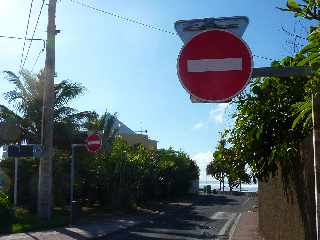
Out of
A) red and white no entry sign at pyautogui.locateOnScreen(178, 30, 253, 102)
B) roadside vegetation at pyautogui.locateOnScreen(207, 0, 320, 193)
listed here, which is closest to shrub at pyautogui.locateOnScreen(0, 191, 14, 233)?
roadside vegetation at pyautogui.locateOnScreen(207, 0, 320, 193)

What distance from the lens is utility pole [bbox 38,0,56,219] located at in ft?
71.6

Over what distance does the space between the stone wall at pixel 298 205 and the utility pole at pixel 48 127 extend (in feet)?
37.7

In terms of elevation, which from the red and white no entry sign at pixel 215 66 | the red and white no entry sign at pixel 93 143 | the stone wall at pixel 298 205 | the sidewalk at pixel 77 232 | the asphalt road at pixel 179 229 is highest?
the red and white no entry sign at pixel 93 143

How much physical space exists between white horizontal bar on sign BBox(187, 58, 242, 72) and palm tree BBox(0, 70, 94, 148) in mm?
25612

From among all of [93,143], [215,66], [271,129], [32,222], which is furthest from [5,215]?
[215,66]

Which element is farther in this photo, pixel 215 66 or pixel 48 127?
pixel 48 127

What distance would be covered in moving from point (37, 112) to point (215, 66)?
25.8m

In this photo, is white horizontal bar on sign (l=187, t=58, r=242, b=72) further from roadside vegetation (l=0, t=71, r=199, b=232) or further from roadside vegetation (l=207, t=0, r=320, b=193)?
roadside vegetation (l=0, t=71, r=199, b=232)

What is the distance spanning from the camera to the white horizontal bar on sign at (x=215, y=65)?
11.8 ft

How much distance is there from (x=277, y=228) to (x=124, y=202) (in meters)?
20.5

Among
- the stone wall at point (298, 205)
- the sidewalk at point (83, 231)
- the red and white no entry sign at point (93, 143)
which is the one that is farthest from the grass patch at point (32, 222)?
the stone wall at point (298, 205)

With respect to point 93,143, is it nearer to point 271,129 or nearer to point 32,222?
point 32,222

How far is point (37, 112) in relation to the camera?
28594 mm

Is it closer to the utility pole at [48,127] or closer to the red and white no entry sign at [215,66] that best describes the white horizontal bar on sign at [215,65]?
the red and white no entry sign at [215,66]
